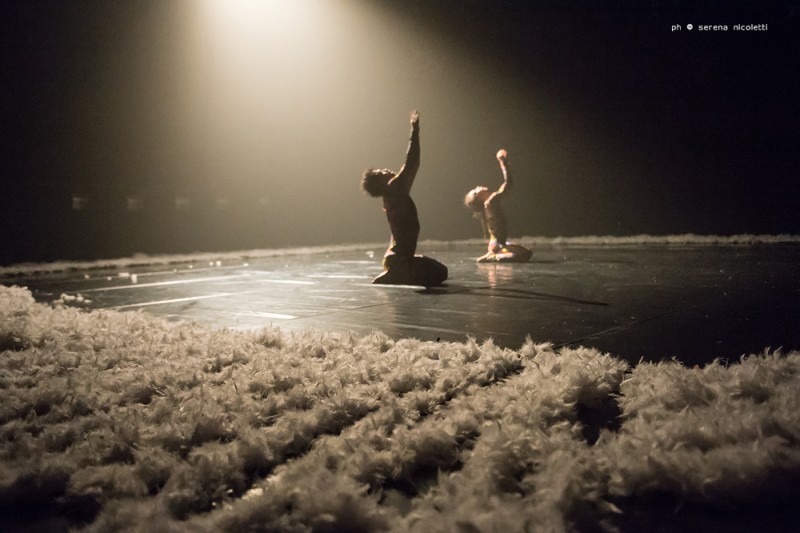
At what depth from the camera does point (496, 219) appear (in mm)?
9352

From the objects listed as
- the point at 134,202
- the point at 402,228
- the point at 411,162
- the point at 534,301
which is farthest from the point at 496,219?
the point at 134,202

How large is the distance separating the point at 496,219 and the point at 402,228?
332cm

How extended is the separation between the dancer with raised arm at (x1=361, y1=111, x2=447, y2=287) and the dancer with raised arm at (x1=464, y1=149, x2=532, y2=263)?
114 inches

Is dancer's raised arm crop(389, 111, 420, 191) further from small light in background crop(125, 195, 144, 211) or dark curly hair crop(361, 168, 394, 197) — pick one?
small light in background crop(125, 195, 144, 211)

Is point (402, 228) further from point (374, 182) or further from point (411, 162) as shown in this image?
point (411, 162)

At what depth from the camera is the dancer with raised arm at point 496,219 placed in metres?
9.10

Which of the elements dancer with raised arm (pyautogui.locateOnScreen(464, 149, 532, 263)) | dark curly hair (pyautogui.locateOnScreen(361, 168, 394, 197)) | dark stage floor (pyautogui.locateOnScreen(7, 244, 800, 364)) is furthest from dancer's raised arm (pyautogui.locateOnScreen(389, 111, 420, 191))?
dancer with raised arm (pyautogui.locateOnScreen(464, 149, 532, 263))

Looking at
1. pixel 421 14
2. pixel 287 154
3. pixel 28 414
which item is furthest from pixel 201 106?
pixel 28 414

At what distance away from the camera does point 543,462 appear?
158 centimetres

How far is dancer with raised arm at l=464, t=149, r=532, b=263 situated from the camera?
9.10 metres

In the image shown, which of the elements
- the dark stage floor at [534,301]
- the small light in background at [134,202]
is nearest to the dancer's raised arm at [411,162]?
the dark stage floor at [534,301]

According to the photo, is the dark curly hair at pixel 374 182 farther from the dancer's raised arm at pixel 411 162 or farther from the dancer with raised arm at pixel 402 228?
the dancer's raised arm at pixel 411 162

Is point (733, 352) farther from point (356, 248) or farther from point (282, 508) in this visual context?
point (356, 248)

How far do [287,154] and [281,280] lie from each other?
9.84 m
